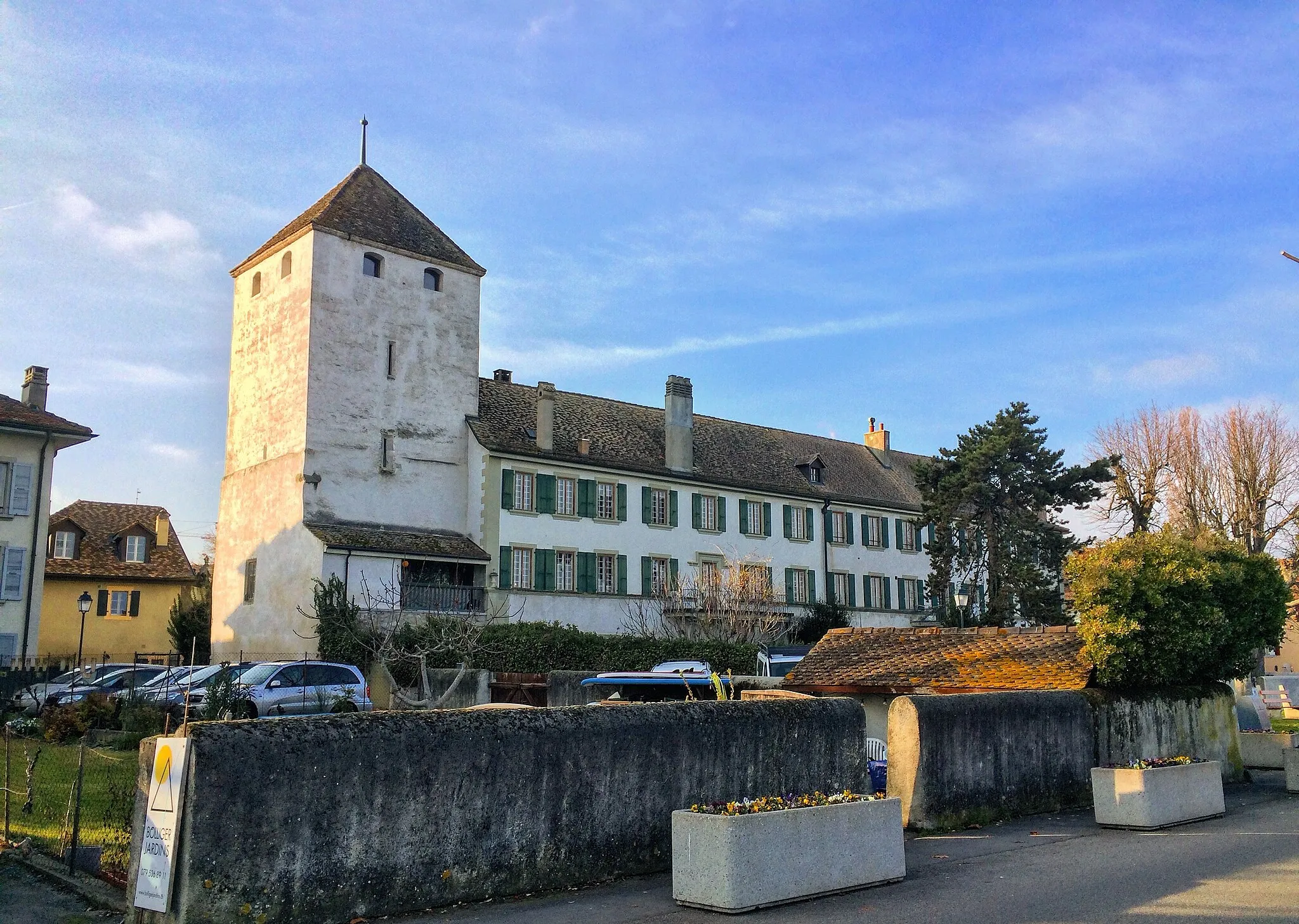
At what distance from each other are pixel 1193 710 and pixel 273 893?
49.1 ft

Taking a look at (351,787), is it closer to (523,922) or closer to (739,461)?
(523,922)

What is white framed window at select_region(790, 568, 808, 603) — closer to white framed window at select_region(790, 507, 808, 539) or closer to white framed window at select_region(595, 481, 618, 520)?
white framed window at select_region(790, 507, 808, 539)

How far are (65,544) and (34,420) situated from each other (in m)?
12.7

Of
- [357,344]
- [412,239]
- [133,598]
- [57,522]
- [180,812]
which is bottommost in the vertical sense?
[180,812]

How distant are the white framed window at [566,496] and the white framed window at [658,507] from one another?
3677mm

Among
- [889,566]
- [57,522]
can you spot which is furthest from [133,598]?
[889,566]

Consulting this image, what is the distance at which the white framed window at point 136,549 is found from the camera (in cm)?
5022

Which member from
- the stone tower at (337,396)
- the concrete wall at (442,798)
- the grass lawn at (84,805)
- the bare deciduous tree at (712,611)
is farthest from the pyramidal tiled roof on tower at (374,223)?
the concrete wall at (442,798)

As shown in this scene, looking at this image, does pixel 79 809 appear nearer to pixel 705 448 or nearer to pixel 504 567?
pixel 504 567

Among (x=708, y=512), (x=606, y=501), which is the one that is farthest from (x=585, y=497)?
(x=708, y=512)

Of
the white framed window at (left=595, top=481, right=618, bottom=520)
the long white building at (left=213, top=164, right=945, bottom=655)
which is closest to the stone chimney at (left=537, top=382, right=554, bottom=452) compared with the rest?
the long white building at (left=213, top=164, right=945, bottom=655)

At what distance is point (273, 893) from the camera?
7961 millimetres

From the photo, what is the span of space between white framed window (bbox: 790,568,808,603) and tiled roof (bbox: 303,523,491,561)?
15123 millimetres

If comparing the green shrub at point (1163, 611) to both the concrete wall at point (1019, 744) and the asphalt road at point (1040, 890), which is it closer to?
the concrete wall at point (1019, 744)
